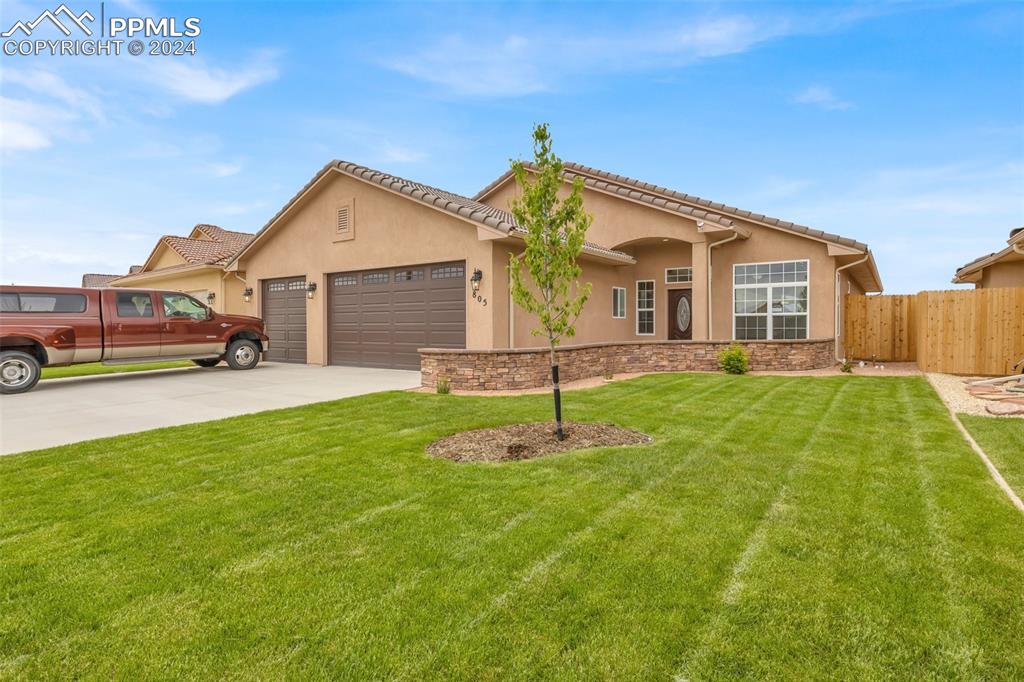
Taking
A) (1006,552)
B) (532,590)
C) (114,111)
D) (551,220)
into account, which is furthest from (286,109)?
(1006,552)

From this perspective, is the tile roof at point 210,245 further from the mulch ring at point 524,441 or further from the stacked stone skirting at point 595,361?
the mulch ring at point 524,441

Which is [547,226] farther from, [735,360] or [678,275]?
[678,275]

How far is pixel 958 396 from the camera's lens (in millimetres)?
9164

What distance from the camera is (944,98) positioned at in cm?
1493

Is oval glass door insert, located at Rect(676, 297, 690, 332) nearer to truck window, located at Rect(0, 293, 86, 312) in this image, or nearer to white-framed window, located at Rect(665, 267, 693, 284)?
white-framed window, located at Rect(665, 267, 693, 284)

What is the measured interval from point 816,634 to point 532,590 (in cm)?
132

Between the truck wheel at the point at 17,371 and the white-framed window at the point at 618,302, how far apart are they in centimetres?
1347

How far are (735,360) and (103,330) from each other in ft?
46.6

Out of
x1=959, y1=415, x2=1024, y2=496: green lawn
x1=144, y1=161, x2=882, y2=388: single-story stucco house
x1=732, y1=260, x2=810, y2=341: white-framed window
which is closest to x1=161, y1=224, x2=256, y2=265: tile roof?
x1=144, y1=161, x2=882, y2=388: single-story stucco house

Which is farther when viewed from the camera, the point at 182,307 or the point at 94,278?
the point at 94,278

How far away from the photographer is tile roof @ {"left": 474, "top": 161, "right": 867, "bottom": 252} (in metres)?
13.7

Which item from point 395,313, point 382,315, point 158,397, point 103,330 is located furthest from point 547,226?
point 103,330

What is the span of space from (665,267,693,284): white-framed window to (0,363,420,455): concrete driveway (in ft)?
27.9

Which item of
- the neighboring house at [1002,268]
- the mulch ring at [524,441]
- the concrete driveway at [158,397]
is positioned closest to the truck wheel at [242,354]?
the concrete driveway at [158,397]
